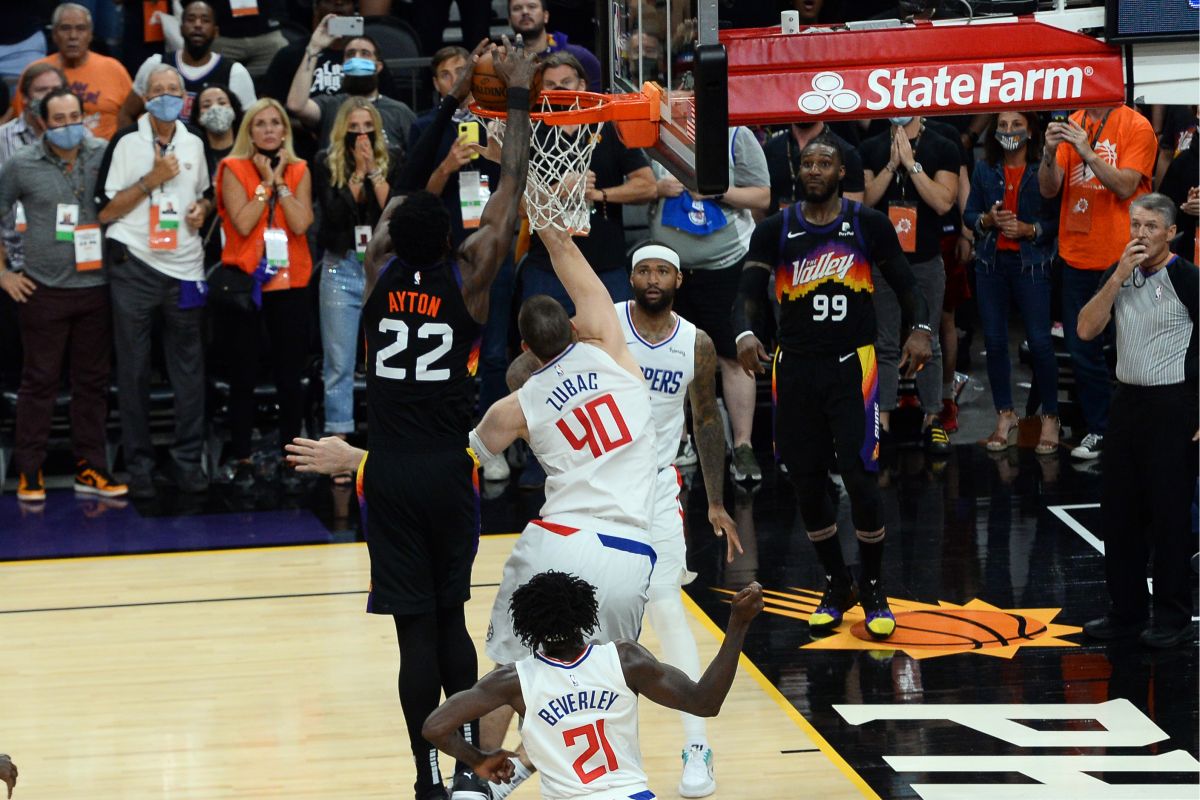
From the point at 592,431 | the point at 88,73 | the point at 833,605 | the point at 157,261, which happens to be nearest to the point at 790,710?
the point at 833,605

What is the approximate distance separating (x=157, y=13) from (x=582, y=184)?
6.79m

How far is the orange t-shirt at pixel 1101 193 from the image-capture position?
10.1 m

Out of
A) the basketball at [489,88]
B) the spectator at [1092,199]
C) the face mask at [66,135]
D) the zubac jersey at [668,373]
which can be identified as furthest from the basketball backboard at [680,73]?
the face mask at [66,135]

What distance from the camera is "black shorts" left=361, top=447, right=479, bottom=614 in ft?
19.1

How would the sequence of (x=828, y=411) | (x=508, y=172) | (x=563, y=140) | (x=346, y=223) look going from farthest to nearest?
(x=346, y=223)
(x=828, y=411)
(x=563, y=140)
(x=508, y=172)

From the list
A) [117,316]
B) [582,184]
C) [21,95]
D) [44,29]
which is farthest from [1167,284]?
[44,29]

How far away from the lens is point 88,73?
11.2 m

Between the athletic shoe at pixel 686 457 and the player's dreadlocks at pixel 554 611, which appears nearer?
the player's dreadlocks at pixel 554 611

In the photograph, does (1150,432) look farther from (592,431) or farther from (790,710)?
(592,431)

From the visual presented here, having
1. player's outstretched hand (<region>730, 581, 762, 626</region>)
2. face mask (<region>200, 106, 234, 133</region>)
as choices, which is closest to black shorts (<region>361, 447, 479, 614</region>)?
player's outstretched hand (<region>730, 581, 762, 626</region>)

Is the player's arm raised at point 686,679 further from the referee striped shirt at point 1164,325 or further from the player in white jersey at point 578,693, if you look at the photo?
the referee striped shirt at point 1164,325

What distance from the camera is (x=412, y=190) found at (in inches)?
255

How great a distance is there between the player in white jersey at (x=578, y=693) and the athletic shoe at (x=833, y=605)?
3.21m

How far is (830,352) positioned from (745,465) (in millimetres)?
2773
